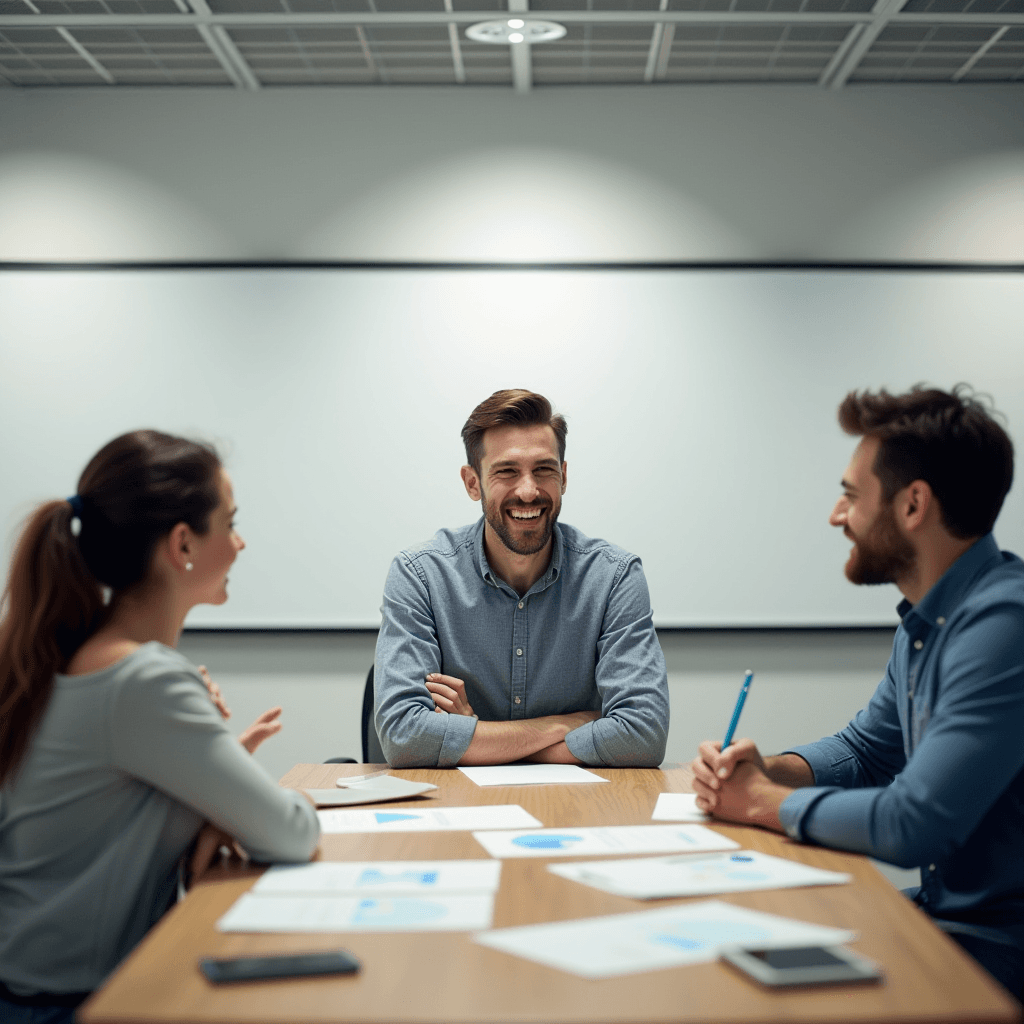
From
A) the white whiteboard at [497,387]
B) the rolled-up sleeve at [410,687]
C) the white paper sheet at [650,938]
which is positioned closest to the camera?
the white paper sheet at [650,938]

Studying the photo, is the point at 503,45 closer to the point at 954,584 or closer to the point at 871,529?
the point at 871,529

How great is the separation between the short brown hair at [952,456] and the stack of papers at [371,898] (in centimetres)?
91

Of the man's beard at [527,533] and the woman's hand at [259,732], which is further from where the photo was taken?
the man's beard at [527,533]

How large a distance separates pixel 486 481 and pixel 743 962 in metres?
1.67

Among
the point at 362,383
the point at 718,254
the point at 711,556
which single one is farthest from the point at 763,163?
the point at 362,383

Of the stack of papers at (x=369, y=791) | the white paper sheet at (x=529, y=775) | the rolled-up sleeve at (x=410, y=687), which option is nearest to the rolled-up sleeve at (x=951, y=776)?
the white paper sheet at (x=529, y=775)

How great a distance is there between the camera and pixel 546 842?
4.79ft

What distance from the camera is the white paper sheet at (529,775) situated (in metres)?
1.92

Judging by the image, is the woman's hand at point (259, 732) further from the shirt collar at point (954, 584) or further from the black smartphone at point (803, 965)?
the shirt collar at point (954, 584)

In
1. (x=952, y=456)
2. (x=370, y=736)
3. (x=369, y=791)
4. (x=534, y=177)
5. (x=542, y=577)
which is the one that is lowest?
(x=370, y=736)

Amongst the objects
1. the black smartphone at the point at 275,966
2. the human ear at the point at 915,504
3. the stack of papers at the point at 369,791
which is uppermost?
the human ear at the point at 915,504

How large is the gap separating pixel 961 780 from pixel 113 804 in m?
1.16

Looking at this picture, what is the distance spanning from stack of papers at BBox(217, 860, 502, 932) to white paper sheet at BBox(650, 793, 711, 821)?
1.33ft

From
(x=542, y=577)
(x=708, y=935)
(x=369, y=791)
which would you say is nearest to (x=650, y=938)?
(x=708, y=935)
